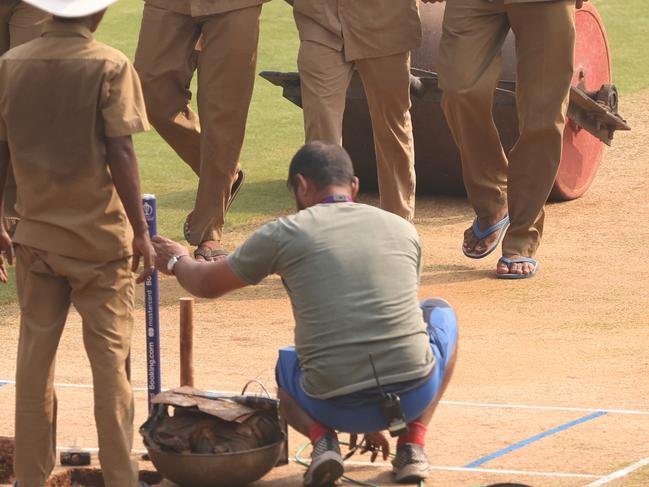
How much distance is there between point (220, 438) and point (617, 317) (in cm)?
301

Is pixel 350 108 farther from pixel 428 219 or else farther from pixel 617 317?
pixel 617 317

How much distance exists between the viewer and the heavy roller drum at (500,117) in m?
9.88

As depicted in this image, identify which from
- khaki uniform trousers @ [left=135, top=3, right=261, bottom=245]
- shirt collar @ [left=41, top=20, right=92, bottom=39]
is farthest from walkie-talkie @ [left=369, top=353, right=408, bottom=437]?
khaki uniform trousers @ [left=135, top=3, right=261, bottom=245]

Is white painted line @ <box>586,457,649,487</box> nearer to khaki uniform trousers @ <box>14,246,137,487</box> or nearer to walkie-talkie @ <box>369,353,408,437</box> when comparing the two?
walkie-talkie @ <box>369,353,408,437</box>

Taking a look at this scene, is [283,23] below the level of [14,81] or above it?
below

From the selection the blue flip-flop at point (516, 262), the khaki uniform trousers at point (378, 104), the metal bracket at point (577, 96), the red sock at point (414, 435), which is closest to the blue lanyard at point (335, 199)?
the red sock at point (414, 435)

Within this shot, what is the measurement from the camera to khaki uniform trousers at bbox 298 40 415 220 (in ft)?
27.1

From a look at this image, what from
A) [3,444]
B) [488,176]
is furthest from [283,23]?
[3,444]

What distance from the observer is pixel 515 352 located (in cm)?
714

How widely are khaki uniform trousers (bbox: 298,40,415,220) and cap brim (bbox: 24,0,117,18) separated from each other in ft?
10.9

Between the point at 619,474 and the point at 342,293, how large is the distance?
111 cm

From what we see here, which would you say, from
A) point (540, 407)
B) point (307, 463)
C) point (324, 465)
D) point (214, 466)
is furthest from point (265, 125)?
point (324, 465)

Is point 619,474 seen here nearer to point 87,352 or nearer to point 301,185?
point 301,185

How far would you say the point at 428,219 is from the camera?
1005 cm
